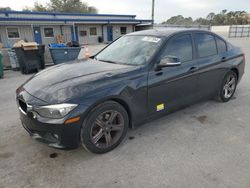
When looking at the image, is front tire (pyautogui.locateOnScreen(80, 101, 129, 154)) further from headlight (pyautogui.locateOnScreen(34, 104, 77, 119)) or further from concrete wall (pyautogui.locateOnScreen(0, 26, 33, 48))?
concrete wall (pyautogui.locateOnScreen(0, 26, 33, 48))

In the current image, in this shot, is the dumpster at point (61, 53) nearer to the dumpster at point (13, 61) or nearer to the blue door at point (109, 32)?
the dumpster at point (13, 61)

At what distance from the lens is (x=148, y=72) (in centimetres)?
290

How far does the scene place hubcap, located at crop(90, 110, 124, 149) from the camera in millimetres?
2606

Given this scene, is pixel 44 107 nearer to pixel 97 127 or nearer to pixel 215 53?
pixel 97 127

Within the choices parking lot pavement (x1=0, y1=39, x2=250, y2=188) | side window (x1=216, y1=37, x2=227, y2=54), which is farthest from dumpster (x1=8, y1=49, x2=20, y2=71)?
side window (x1=216, y1=37, x2=227, y2=54)

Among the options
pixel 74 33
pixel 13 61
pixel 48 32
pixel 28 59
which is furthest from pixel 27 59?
pixel 74 33

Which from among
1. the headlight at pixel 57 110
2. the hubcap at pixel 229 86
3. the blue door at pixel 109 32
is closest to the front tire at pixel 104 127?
the headlight at pixel 57 110

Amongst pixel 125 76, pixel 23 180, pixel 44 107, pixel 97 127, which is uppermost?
pixel 125 76

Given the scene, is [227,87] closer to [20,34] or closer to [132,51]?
[132,51]

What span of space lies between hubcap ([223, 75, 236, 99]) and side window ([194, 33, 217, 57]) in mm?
847

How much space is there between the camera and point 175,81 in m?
3.24

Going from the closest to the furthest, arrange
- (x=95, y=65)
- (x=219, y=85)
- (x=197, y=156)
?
(x=197, y=156), (x=95, y=65), (x=219, y=85)

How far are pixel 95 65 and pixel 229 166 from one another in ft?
7.74

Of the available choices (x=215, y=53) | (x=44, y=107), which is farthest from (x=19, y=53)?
(x=215, y=53)
